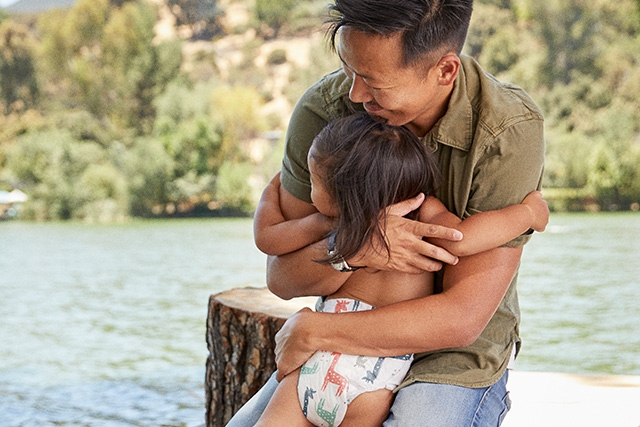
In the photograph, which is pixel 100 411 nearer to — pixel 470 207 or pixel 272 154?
pixel 470 207

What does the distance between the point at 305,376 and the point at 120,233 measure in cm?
1110

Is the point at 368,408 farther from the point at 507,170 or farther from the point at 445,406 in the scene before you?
the point at 507,170

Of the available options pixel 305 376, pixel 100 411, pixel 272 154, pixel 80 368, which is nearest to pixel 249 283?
pixel 80 368

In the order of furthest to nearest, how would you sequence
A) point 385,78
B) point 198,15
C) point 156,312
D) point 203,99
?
point 198,15 < point 203,99 < point 156,312 < point 385,78

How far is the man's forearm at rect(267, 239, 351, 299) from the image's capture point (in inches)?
53.2

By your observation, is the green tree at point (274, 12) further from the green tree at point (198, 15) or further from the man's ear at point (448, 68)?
the man's ear at point (448, 68)

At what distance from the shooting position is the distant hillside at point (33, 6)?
1470 centimetres

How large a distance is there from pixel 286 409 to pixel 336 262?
25 cm

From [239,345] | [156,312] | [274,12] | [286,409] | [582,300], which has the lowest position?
[156,312]

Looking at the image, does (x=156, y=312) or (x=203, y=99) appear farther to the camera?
(x=203, y=99)

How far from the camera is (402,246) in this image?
4.24 feet

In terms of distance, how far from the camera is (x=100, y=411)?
4402 mm

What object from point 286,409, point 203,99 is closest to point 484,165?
point 286,409

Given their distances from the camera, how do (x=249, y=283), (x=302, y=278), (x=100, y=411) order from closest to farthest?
(x=302, y=278)
(x=100, y=411)
(x=249, y=283)
